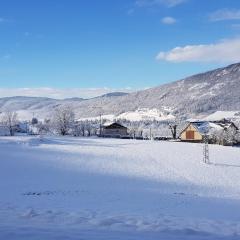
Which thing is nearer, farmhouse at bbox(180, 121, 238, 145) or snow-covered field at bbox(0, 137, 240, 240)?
snow-covered field at bbox(0, 137, 240, 240)

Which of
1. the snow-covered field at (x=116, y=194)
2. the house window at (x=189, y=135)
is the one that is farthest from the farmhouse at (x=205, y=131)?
the snow-covered field at (x=116, y=194)

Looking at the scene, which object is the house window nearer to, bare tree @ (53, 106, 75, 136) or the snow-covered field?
bare tree @ (53, 106, 75, 136)

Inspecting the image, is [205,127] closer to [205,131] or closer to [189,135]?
[189,135]

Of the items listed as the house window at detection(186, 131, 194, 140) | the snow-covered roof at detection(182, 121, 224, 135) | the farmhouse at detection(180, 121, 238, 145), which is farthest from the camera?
the house window at detection(186, 131, 194, 140)

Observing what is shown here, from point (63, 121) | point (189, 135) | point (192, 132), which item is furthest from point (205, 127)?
point (63, 121)

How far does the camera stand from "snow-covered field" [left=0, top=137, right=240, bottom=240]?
1167 centimetres

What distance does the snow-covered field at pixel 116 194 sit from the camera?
460 inches

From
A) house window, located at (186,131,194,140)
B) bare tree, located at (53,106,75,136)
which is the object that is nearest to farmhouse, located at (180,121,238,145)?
house window, located at (186,131,194,140)

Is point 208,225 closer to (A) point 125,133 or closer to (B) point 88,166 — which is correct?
(B) point 88,166

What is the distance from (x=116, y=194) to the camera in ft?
95.2

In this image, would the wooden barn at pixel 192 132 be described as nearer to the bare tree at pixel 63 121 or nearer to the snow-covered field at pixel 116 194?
the bare tree at pixel 63 121

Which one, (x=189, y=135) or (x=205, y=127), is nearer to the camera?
(x=205, y=127)

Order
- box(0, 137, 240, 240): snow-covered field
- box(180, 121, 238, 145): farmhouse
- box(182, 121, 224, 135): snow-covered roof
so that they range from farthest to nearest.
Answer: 1. box(182, 121, 224, 135): snow-covered roof
2. box(180, 121, 238, 145): farmhouse
3. box(0, 137, 240, 240): snow-covered field

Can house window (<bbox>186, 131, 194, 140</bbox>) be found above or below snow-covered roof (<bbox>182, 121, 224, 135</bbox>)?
below
